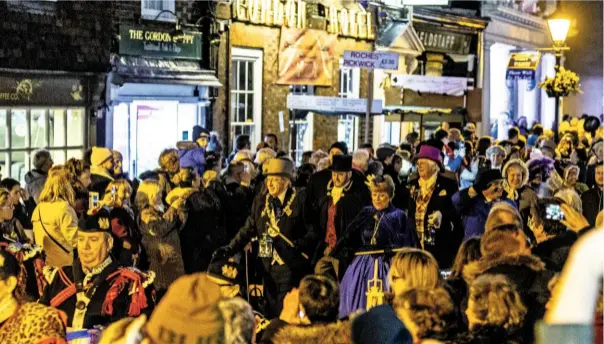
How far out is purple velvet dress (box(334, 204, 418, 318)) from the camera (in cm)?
935

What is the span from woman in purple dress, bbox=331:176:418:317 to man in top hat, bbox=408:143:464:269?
1.29m

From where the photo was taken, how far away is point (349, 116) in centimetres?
2894

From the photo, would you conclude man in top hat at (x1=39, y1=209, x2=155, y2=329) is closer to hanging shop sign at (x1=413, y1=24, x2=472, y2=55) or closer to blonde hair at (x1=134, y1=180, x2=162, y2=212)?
blonde hair at (x1=134, y1=180, x2=162, y2=212)

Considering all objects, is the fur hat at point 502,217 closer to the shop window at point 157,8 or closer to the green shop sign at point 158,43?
the green shop sign at point 158,43

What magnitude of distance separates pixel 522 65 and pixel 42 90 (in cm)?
1913

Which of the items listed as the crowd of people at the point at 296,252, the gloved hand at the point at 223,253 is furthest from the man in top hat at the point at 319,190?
the gloved hand at the point at 223,253

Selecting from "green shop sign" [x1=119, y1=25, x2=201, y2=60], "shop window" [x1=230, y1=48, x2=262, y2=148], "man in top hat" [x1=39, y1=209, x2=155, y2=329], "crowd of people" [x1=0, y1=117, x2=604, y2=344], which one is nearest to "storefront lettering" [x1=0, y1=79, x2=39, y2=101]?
"green shop sign" [x1=119, y1=25, x2=201, y2=60]

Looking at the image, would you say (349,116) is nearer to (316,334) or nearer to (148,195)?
(148,195)

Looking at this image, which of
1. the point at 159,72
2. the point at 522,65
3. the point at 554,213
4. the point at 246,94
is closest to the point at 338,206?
the point at 554,213

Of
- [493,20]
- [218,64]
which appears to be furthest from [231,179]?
[493,20]

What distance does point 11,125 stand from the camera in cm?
1797

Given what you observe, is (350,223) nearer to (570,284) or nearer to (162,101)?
(570,284)

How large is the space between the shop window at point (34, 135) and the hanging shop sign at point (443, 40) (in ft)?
45.2

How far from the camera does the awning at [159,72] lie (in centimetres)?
2028
